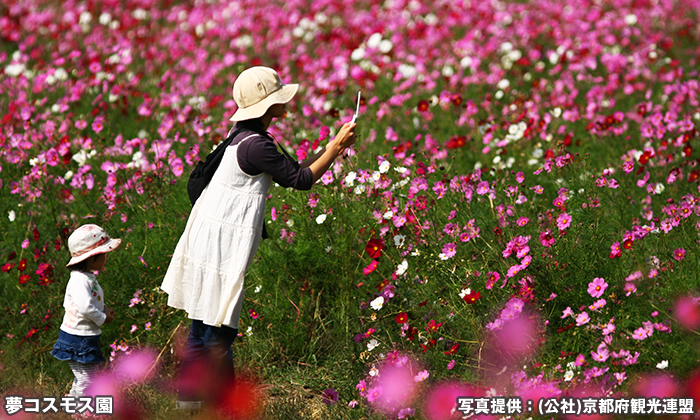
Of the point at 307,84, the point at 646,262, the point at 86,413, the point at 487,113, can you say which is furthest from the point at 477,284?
the point at 307,84

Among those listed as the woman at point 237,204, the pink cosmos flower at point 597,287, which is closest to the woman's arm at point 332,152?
the woman at point 237,204

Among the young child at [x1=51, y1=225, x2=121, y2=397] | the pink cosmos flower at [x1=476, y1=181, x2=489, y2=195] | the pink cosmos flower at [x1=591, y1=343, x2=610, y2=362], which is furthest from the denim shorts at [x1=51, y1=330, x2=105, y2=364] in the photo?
the pink cosmos flower at [x1=591, y1=343, x2=610, y2=362]

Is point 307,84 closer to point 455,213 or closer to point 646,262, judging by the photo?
point 455,213

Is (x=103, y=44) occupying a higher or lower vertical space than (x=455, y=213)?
higher

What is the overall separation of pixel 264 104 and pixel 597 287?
1595 millimetres

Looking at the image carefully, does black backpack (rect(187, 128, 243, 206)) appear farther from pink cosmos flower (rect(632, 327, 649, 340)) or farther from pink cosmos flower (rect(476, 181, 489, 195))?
pink cosmos flower (rect(632, 327, 649, 340))

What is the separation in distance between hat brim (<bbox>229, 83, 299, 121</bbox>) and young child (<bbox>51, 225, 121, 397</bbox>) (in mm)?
852

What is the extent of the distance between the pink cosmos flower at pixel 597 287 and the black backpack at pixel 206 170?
163 centimetres

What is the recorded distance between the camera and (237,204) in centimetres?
304

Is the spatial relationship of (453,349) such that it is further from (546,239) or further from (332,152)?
(332,152)

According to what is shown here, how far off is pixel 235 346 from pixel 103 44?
240 inches

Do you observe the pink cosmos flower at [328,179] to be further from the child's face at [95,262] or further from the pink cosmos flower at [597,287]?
the pink cosmos flower at [597,287]

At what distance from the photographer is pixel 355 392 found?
3457 mm

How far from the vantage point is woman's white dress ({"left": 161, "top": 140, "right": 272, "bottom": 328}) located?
3.04 meters
